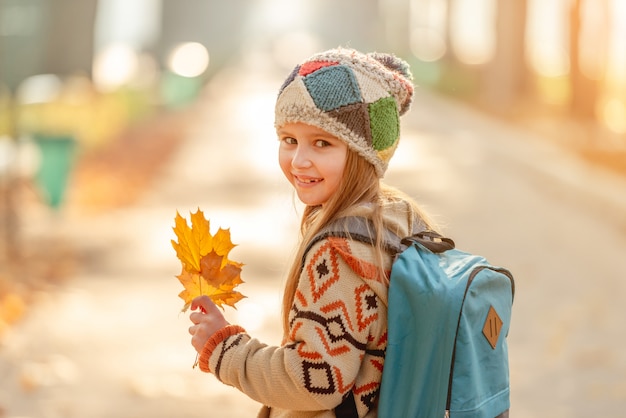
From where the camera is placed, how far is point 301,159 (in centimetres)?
266

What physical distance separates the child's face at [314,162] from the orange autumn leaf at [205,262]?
0.76 feet

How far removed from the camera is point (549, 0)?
4269cm

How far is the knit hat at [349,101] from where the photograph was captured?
261 cm

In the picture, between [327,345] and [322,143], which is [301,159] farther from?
[327,345]

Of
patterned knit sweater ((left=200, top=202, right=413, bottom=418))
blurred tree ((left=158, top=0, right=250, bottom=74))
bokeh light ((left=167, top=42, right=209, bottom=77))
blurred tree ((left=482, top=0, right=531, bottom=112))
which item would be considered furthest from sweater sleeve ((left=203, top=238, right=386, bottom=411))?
blurred tree ((left=158, top=0, right=250, bottom=74))

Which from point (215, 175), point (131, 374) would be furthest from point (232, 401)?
point (215, 175)

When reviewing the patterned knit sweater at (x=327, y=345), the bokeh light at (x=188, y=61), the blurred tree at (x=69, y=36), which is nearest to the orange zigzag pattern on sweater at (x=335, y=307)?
the patterned knit sweater at (x=327, y=345)

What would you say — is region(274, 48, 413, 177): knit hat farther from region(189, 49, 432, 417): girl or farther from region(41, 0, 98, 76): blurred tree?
region(41, 0, 98, 76): blurred tree

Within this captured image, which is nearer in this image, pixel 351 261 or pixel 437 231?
pixel 351 261

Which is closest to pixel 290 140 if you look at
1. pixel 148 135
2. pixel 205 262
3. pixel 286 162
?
pixel 286 162

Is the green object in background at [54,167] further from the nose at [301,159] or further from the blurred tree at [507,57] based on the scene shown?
Result: the blurred tree at [507,57]

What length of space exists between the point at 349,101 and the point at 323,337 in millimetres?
571

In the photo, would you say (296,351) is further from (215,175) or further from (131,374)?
(215,175)

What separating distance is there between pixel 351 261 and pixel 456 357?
0.33 meters
